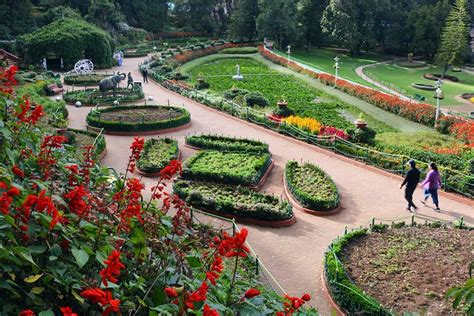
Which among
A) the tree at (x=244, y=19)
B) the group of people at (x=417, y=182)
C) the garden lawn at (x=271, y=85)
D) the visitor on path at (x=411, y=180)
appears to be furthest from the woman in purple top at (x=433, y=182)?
the tree at (x=244, y=19)

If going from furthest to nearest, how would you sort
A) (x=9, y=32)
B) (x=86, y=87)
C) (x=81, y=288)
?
(x=9, y=32), (x=86, y=87), (x=81, y=288)

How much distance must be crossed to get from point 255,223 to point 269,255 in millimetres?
1656

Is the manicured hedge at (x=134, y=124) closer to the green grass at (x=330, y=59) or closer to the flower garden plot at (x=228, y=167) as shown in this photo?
the flower garden plot at (x=228, y=167)

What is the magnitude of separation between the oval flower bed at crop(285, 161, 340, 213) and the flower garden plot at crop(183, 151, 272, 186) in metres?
0.93

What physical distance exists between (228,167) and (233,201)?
8.92ft

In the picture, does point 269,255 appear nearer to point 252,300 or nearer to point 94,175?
point 94,175

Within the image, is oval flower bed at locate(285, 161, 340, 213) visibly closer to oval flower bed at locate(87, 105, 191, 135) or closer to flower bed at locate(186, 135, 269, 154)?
flower bed at locate(186, 135, 269, 154)

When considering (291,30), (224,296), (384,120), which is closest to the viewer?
(224,296)

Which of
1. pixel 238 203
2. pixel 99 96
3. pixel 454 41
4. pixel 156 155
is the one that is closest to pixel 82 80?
pixel 99 96

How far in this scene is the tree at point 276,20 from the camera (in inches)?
2096

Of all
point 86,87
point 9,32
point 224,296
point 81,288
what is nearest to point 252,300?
point 224,296

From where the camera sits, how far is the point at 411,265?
401 inches

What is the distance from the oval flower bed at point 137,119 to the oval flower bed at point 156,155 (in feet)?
8.91

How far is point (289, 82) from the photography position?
36.1 m
